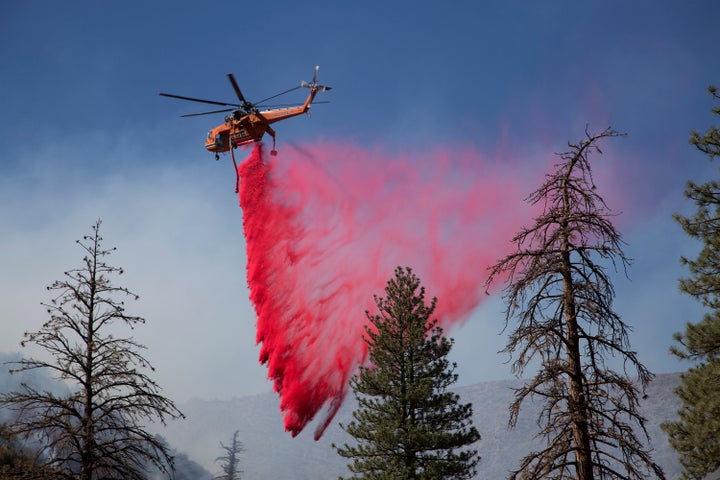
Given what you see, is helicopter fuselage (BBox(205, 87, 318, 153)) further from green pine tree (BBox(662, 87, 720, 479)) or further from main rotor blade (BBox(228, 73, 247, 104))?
green pine tree (BBox(662, 87, 720, 479))

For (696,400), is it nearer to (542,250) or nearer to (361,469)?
(361,469)

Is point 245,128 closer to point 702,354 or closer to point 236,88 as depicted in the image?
point 236,88

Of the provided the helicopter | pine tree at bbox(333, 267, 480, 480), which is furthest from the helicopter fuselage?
pine tree at bbox(333, 267, 480, 480)

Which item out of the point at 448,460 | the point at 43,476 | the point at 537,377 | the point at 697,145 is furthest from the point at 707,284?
the point at 43,476

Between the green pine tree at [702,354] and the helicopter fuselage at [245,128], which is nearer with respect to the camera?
the green pine tree at [702,354]

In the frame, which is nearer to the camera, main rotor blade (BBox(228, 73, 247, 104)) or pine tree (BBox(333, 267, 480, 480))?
pine tree (BBox(333, 267, 480, 480))

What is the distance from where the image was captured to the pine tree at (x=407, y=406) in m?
21.3

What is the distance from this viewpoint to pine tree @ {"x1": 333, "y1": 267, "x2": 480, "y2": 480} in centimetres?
2130

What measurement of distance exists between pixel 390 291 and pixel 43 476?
15060 millimetres

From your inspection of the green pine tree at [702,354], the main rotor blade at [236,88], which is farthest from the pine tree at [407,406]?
the main rotor blade at [236,88]

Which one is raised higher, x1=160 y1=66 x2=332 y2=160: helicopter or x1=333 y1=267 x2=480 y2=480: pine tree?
x1=160 y1=66 x2=332 y2=160: helicopter

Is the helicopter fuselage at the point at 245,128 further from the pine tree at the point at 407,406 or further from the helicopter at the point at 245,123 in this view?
the pine tree at the point at 407,406

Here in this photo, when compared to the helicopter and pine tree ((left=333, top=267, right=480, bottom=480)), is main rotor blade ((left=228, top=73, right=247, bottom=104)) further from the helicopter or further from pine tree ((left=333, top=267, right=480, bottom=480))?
pine tree ((left=333, top=267, right=480, bottom=480))

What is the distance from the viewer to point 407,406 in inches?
880
